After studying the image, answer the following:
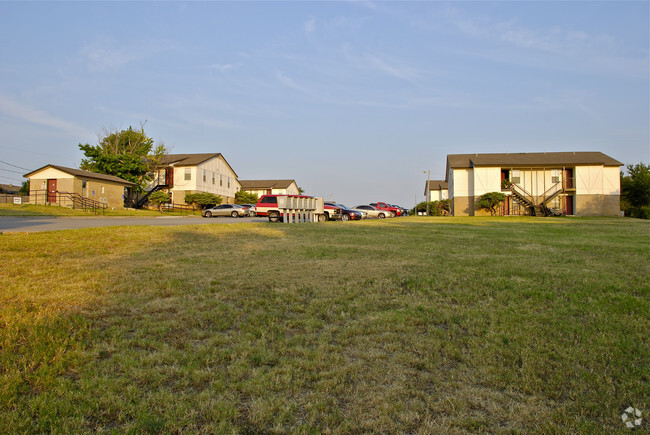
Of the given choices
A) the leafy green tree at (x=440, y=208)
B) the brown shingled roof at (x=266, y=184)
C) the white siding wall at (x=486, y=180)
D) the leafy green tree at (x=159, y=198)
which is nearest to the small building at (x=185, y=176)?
the leafy green tree at (x=159, y=198)

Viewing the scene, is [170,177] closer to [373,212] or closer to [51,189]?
[51,189]

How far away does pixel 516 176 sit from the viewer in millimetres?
42375

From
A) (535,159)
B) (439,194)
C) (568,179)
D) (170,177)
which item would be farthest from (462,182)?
(170,177)

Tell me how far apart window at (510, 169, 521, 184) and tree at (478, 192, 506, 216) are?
10.7 ft

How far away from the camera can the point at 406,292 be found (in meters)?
5.62

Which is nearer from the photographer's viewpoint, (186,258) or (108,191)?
(186,258)

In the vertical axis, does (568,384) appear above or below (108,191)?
below

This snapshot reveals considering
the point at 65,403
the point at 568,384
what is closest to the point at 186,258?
the point at 65,403

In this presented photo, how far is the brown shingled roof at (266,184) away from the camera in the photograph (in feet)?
250

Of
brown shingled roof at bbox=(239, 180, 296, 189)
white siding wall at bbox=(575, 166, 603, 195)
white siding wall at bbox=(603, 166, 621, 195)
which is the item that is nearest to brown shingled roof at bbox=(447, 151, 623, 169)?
white siding wall at bbox=(575, 166, 603, 195)

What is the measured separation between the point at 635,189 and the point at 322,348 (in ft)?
187

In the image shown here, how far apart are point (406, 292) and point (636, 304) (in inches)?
107

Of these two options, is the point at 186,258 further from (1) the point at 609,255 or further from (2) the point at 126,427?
(1) the point at 609,255

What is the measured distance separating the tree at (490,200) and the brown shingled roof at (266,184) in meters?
43.8
